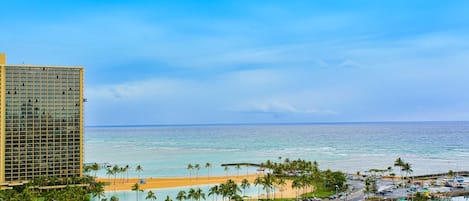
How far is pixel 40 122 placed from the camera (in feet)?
306

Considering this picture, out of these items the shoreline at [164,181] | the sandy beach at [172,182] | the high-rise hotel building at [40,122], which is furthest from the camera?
the shoreline at [164,181]

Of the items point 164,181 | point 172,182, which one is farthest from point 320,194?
point 164,181

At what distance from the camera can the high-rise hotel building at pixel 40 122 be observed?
298 feet

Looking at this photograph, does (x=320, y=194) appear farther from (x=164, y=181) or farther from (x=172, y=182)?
(x=164, y=181)

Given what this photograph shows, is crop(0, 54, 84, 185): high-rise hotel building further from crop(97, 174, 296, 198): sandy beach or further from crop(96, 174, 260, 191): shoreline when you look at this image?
crop(97, 174, 296, 198): sandy beach

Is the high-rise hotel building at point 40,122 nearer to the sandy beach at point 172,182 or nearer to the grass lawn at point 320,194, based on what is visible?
the sandy beach at point 172,182

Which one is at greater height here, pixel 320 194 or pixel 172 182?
pixel 320 194

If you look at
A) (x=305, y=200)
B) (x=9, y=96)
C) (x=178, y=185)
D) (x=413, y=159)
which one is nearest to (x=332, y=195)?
(x=305, y=200)

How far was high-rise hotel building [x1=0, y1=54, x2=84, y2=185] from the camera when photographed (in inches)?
3575

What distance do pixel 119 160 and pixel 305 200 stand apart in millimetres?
103394

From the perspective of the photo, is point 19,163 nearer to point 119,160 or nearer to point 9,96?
point 9,96

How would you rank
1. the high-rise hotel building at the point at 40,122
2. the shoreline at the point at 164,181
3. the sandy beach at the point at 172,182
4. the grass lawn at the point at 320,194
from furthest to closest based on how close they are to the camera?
1. the shoreline at the point at 164,181
2. the sandy beach at the point at 172,182
3. the high-rise hotel building at the point at 40,122
4. the grass lawn at the point at 320,194

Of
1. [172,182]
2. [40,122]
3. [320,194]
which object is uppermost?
[40,122]

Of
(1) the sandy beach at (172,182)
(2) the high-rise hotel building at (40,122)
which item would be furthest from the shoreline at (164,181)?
(2) the high-rise hotel building at (40,122)
